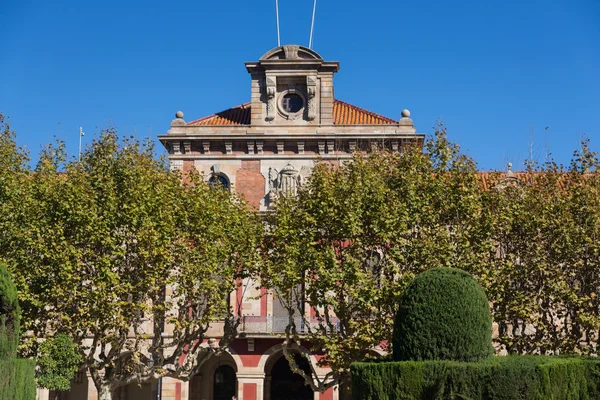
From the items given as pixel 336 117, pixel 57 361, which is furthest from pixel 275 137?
pixel 57 361

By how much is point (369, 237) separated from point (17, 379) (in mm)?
12891

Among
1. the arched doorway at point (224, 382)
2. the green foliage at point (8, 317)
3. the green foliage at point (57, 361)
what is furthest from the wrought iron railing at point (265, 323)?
the green foliage at point (8, 317)

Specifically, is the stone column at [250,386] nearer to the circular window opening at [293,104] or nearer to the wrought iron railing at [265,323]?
the wrought iron railing at [265,323]

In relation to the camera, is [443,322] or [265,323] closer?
[443,322]

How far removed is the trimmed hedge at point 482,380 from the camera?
18.2m

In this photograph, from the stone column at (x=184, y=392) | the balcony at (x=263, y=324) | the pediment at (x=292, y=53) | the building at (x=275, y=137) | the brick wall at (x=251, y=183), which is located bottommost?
the stone column at (x=184, y=392)

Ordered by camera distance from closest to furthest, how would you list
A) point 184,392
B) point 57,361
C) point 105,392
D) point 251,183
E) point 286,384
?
1. point 57,361
2. point 105,392
3. point 184,392
4. point 251,183
5. point 286,384

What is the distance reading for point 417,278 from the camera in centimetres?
1967

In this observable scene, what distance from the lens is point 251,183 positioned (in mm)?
41375

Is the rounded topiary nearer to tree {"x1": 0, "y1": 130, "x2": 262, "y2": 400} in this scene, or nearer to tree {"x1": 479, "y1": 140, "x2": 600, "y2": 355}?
tree {"x1": 479, "y1": 140, "x2": 600, "y2": 355}

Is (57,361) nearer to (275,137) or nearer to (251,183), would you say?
(251,183)

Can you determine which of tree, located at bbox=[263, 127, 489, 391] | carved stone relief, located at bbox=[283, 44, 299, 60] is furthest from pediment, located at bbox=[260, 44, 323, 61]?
tree, located at bbox=[263, 127, 489, 391]

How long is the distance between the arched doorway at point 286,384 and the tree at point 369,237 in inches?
490

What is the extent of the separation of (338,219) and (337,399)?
1286 centimetres
